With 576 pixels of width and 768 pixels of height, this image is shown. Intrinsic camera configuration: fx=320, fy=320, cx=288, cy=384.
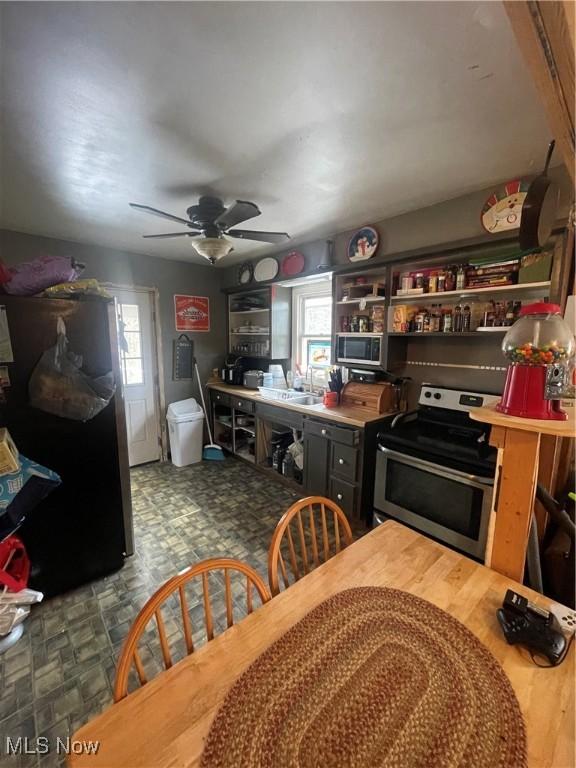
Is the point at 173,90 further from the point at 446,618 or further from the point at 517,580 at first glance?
the point at 517,580

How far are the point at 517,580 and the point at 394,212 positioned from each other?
2.32 metres

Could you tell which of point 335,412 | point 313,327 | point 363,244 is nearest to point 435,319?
point 363,244

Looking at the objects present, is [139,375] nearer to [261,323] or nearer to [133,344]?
[133,344]

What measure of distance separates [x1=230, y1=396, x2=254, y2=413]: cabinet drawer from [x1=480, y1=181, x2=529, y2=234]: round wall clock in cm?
244

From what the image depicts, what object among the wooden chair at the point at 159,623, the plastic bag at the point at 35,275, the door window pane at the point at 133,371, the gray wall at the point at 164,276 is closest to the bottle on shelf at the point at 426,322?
the wooden chair at the point at 159,623

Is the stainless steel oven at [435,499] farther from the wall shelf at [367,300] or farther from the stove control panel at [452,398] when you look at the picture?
the wall shelf at [367,300]

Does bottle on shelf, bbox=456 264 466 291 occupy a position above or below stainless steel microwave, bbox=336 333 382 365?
above

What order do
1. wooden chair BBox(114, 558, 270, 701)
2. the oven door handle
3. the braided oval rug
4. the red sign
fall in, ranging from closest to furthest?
the braided oval rug < wooden chair BBox(114, 558, 270, 701) < the oven door handle < the red sign

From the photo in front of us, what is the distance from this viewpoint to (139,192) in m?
2.03

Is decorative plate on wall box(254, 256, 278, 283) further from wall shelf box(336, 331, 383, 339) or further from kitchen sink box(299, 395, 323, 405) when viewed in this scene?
kitchen sink box(299, 395, 323, 405)

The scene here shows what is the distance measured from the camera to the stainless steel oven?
68.4 inches

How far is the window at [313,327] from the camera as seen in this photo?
3.38 metres

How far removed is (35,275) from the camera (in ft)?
5.32

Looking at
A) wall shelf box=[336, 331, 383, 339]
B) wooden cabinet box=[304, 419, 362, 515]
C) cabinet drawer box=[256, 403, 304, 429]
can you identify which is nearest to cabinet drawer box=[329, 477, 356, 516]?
wooden cabinet box=[304, 419, 362, 515]
